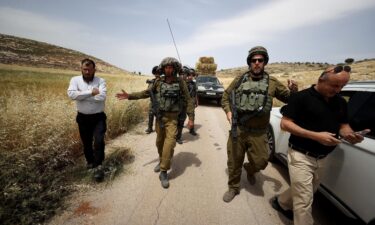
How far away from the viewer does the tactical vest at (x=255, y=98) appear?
9.23ft

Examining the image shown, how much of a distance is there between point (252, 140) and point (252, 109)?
0.47 m

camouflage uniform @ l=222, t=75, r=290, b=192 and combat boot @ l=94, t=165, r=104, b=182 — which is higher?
camouflage uniform @ l=222, t=75, r=290, b=192

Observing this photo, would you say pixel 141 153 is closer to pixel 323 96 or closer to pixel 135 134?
pixel 135 134

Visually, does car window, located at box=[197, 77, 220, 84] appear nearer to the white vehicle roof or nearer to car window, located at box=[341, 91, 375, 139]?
the white vehicle roof

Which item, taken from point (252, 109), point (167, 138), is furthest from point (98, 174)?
point (252, 109)

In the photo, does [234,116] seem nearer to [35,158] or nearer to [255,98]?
[255,98]

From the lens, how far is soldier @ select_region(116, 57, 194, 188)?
11.3 ft

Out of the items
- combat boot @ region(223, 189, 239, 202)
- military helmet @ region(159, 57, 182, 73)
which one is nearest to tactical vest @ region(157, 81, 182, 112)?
military helmet @ region(159, 57, 182, 73)

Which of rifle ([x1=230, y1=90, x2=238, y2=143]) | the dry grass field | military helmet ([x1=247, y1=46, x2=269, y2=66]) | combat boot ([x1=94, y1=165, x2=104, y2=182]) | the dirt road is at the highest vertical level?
military helmet ([x1=247, y1=46, x2=269, y2=66])

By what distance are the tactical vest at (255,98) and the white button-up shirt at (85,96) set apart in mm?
2153

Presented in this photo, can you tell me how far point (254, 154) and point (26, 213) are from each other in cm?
292

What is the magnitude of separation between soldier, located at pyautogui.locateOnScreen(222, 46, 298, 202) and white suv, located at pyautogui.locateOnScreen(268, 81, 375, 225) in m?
0.71

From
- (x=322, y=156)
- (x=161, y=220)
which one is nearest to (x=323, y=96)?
(x=322, y=156)

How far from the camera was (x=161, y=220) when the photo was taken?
2582 mm
